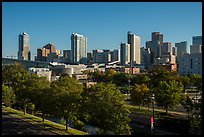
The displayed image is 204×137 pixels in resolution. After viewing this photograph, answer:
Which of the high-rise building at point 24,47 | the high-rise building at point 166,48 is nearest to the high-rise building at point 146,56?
the high-rise building at point 166,48

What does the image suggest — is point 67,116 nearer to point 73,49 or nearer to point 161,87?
point 161,87

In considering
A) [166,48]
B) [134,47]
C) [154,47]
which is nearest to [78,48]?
[134,47]

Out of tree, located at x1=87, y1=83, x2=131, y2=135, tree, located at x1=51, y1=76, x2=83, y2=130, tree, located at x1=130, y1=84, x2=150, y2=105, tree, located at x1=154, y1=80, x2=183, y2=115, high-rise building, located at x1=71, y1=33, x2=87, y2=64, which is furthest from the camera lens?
high-rise building, located at x1=71, y1=33, x2=87, y2=64

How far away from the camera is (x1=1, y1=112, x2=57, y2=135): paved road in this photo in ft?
36.7

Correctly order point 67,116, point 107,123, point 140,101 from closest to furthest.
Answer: point 107,123, point 67,116, point 140,101

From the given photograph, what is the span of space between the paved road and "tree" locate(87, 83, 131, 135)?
2.70 metres

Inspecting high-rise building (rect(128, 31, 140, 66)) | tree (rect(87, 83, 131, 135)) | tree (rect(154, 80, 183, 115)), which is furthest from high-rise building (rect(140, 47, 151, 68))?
tree (rect(87, 83, 131, 135))

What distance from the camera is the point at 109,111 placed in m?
9.40

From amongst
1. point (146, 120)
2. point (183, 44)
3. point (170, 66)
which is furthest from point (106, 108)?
point (183, 44)

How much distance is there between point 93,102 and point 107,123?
96 cm

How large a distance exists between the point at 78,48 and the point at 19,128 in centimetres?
10799

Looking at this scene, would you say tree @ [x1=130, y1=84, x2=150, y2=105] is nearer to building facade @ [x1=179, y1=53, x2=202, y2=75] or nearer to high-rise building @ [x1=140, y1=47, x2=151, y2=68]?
building facade @ [x1=179, y1=53, x2=202, y2=75]

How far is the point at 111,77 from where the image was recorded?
136 feet

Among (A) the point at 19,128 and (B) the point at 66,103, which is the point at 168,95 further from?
(A) the point at 19,128
